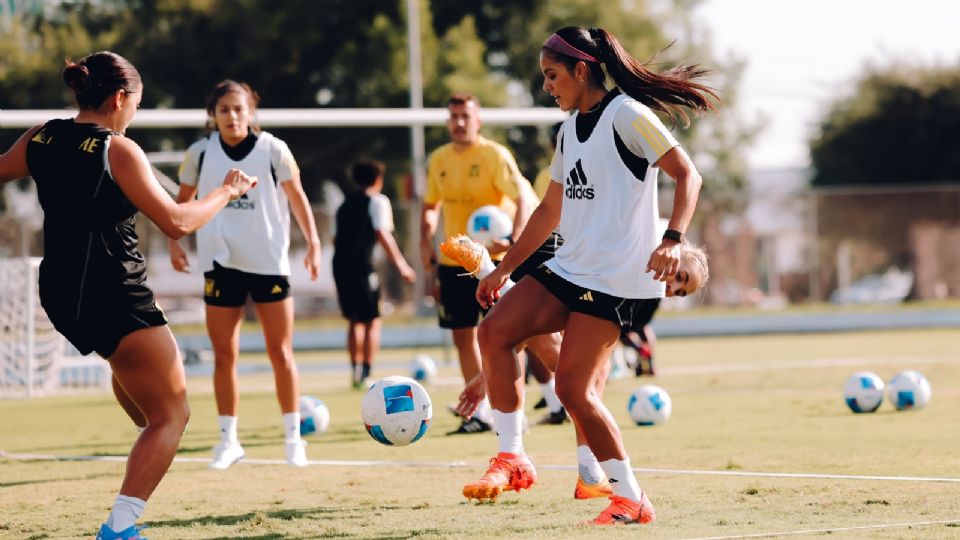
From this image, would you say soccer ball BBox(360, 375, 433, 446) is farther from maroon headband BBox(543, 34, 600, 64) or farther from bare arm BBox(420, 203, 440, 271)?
bare arm BBox(420, 203, 440, 271)

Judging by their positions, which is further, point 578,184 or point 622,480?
point 578,184

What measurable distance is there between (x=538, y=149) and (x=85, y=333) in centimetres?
2492

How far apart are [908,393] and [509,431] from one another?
521cm

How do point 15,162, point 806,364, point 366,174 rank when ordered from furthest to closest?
point 806,364
point 366,174
point 15,162

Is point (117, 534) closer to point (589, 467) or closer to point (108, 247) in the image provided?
point (108, 247)

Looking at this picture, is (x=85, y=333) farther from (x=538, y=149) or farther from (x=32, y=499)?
(x=538, y=149)

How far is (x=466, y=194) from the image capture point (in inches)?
392

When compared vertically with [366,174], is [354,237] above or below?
below

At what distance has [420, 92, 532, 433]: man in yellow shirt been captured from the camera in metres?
9.84

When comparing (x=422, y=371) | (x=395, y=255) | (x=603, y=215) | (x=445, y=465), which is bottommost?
(x=422, y=371)

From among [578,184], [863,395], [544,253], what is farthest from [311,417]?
[578,184]

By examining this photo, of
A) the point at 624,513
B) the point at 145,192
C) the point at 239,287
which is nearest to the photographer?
the point at 145,192

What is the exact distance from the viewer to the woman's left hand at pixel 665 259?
18.8 feet

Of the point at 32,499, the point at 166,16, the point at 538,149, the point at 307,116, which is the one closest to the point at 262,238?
the point at 32,499
